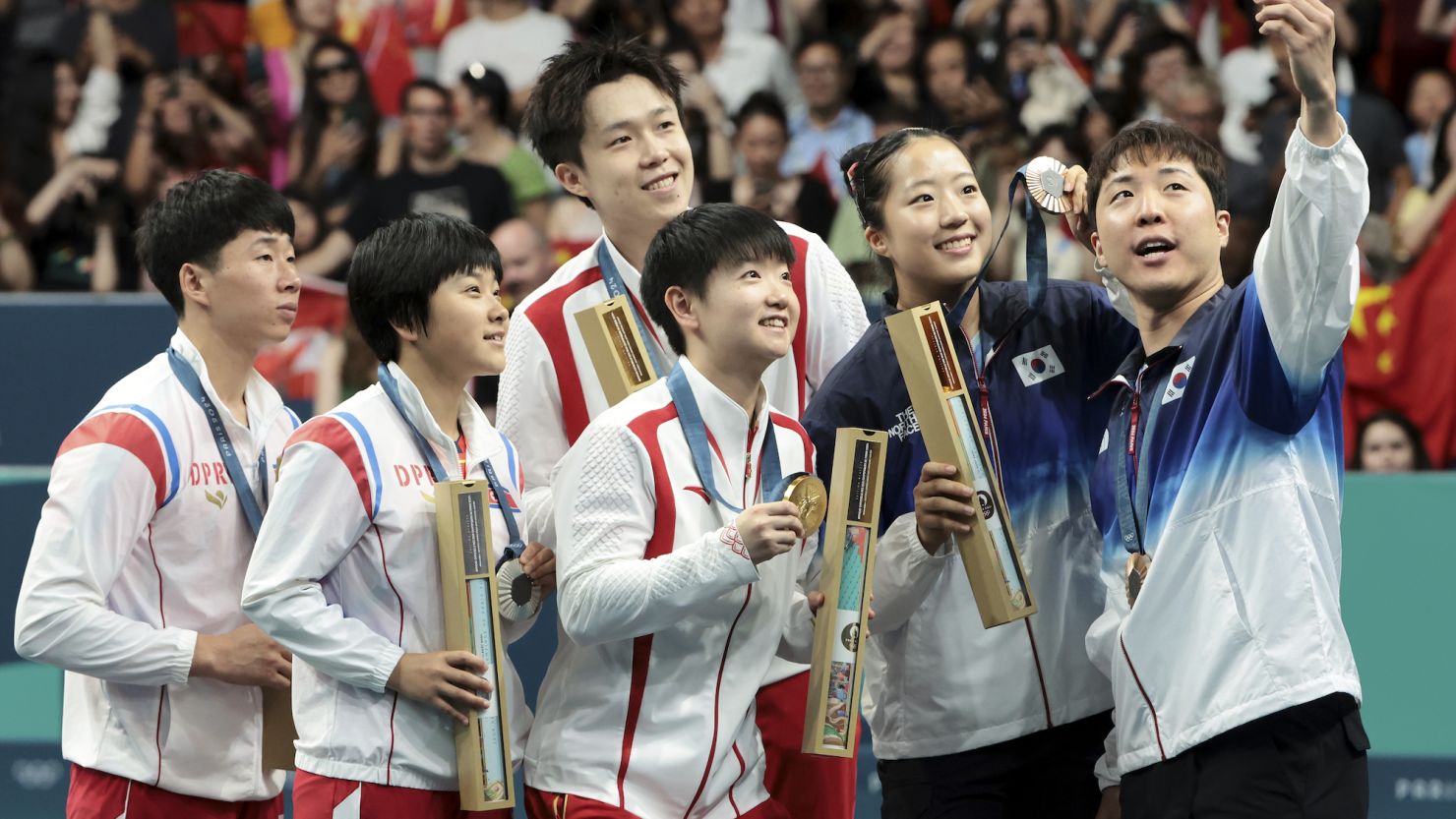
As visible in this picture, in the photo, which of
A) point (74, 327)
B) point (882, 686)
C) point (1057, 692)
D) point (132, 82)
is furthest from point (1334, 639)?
point (132, 82)

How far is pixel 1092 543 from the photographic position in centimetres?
371

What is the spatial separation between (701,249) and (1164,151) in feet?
3.09

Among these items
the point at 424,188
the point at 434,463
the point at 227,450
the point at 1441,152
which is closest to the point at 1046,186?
the point at 434,463

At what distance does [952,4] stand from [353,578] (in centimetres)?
613

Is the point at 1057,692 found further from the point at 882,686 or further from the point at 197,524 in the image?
the point at 197,524

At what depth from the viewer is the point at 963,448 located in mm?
3338

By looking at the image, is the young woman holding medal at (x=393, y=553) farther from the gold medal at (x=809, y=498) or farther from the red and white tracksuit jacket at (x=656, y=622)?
the gold medal at (x=809, y=498)

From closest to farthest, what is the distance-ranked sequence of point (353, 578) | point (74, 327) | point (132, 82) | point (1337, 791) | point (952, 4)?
point (1337, 791), point (353, 578), point (74, 327), point (952, 4), point (132, 82)

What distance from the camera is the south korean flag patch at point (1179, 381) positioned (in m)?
3.31

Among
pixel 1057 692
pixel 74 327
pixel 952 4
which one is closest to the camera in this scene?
pixel 1057 692

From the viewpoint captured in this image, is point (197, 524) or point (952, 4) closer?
point (197, 524)

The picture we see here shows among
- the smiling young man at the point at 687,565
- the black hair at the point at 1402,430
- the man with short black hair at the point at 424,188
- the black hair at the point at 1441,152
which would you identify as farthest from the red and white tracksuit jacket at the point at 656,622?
the black hair at the point at 1441,152

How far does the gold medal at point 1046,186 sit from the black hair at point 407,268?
1099 millimetres

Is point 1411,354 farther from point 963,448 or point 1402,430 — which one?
point 963,448
